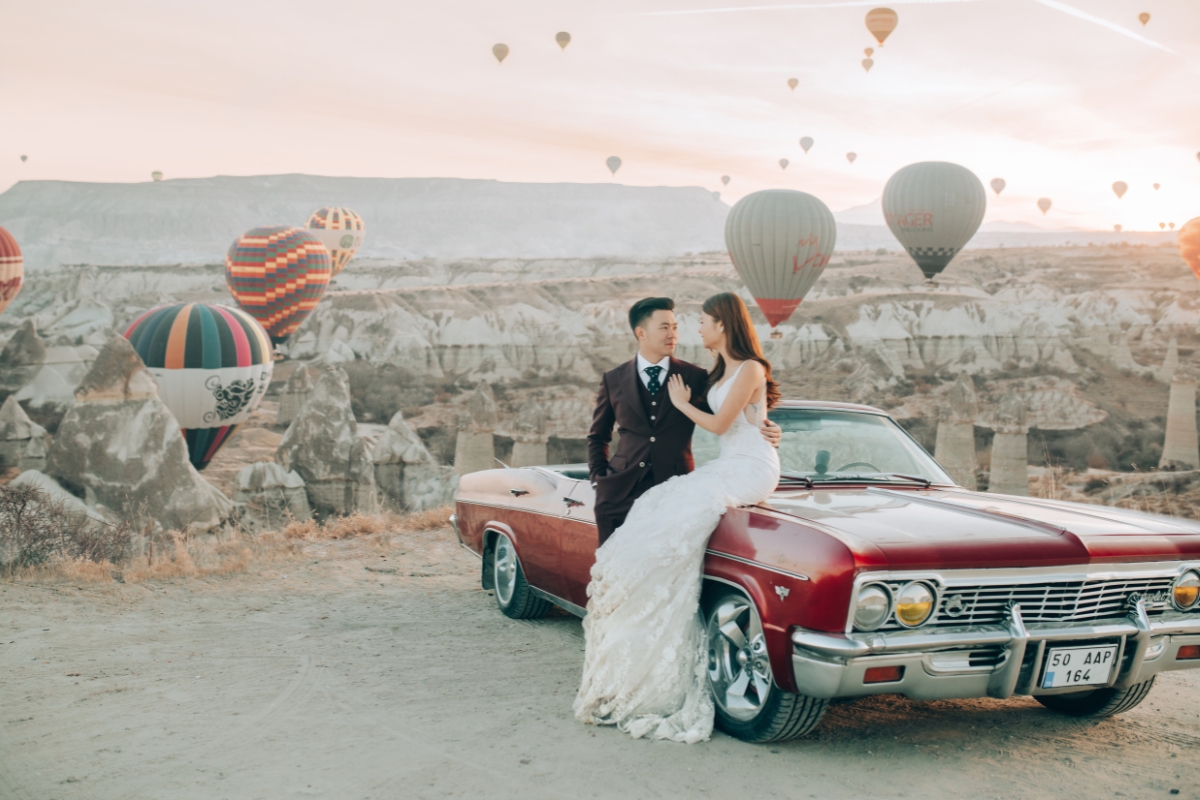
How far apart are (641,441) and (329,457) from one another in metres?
20.3

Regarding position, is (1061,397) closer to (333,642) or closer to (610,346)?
(610,346)

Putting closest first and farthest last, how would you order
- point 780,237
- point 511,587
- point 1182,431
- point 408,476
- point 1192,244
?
1. point 511,587
2. point 408,476
3. point 780,237
4. point 1182,431
5. point 1192,244

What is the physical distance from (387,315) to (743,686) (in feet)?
215

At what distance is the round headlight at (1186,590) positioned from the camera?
4.19 m

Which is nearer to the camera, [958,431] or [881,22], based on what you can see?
[958,431]

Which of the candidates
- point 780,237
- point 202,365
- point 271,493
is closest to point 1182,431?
point 780,237

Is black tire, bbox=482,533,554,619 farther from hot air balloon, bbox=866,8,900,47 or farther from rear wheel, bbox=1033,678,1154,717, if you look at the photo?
hot air balloon, bbox=866,8,900,47

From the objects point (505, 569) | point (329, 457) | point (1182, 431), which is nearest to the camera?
point (505, 569)

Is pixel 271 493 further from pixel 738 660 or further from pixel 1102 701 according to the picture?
pixel 1102 701

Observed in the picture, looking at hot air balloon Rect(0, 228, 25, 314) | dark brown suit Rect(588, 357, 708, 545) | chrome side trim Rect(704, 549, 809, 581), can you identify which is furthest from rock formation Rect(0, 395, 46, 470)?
chrome side trim Rect(704, 549, 809, 581)

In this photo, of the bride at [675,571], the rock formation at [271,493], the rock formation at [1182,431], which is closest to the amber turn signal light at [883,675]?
the bride at [675,571]

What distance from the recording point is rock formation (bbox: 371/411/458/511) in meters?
25.3

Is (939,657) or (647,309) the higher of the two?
(647,309)

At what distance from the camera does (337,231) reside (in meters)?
72.0
